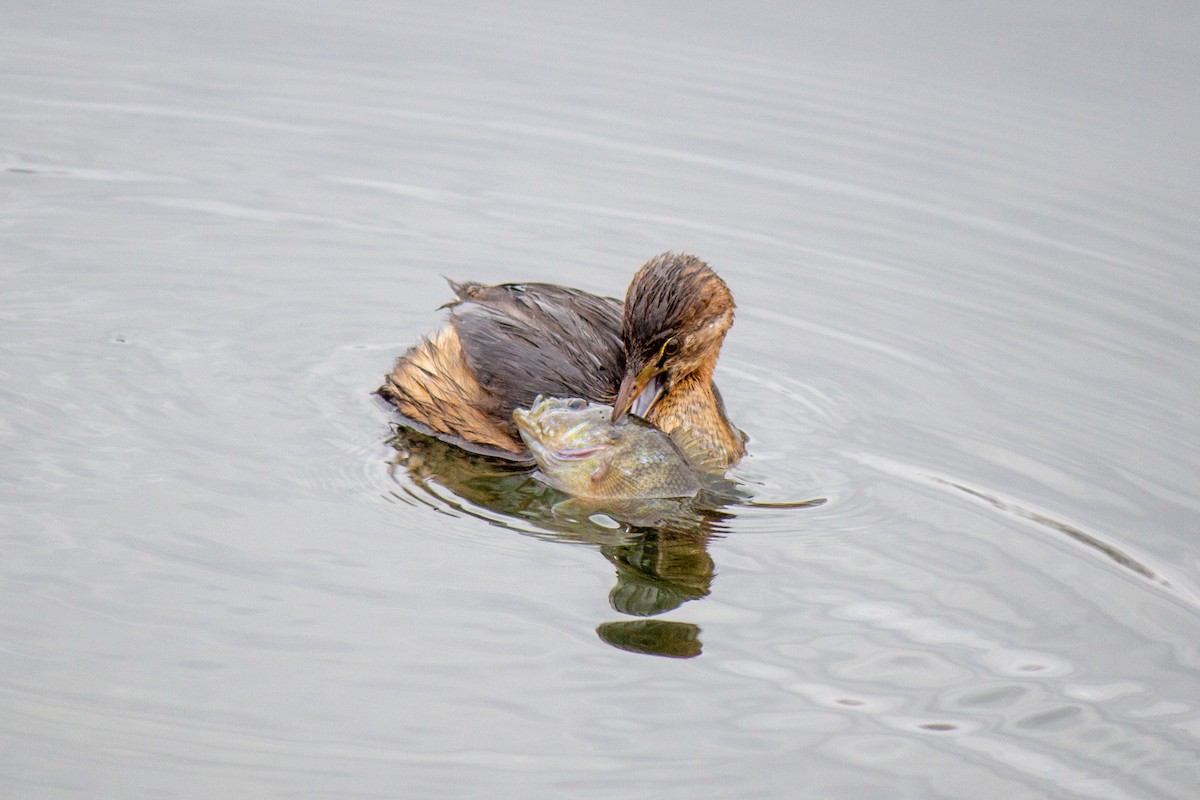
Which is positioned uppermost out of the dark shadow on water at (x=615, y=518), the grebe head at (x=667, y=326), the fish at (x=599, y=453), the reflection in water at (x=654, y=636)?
the grebe head at (x=667, y=326)

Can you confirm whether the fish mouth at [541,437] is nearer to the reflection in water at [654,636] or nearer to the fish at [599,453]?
the fish at [599,453]

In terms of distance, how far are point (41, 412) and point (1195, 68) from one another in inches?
393

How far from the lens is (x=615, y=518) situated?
5543mm

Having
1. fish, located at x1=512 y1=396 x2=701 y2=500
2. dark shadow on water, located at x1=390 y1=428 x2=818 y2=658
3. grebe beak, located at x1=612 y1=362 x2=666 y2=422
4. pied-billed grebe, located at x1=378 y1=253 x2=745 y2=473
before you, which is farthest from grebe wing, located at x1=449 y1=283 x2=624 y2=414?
dark shadow on water, located at x1=390 y1=428 x2=818 y2=658

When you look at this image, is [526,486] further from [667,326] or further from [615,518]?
[667,326]

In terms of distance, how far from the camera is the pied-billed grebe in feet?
19.2

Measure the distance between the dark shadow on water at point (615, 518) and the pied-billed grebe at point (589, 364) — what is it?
0.55 ft

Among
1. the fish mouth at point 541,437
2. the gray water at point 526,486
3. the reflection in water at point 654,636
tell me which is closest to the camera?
the gray water at point 526,486

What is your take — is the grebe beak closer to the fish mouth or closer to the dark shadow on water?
the fish mouth

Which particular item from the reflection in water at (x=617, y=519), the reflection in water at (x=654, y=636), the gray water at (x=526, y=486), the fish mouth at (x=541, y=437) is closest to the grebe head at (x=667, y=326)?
the fish mouth at (x=541, y=437)

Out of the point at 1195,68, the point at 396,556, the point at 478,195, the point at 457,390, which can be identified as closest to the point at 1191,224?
the point at 1195,68

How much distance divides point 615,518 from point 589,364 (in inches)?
29.7

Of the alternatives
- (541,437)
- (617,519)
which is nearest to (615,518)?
(617,519)

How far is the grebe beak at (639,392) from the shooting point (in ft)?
18.7
